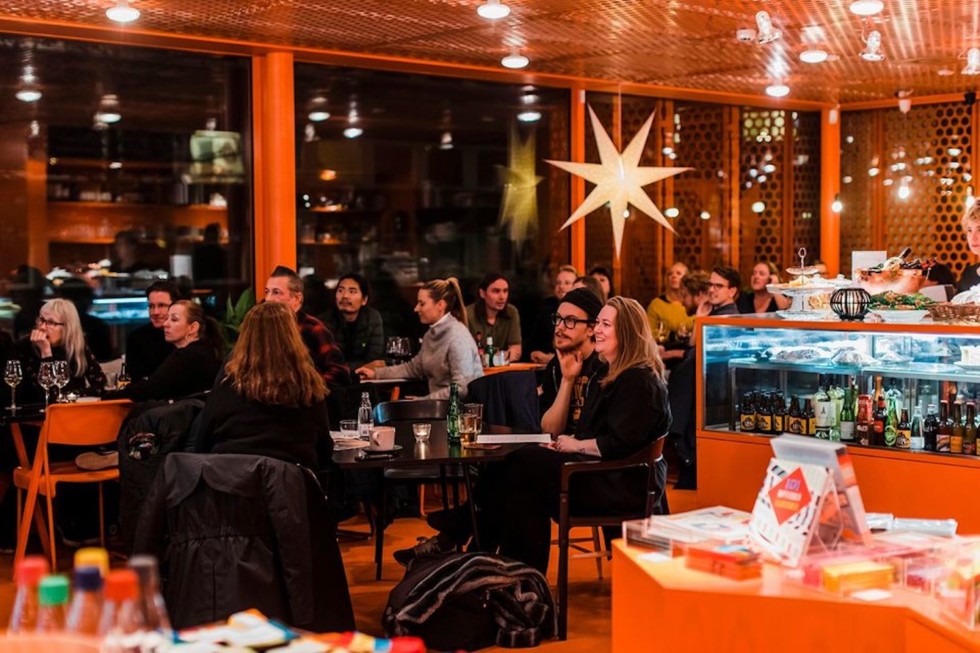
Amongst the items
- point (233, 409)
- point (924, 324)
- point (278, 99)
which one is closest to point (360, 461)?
point (233, 409)

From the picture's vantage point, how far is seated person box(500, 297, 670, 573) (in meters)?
5.35

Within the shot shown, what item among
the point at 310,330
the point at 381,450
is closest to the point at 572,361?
the point at 381,450

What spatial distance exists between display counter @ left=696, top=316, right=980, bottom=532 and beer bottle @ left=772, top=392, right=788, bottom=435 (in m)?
0.02

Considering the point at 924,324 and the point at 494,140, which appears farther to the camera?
the point at 494,140

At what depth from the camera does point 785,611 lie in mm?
3078

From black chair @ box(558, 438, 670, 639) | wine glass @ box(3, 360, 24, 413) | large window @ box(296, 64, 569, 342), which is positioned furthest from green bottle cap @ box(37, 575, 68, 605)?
large window @ box(296, 64, 569, 342)

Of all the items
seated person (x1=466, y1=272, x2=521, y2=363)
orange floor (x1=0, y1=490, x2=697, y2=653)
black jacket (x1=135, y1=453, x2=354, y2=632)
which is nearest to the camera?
black jacket (x1=135, y1=453, x2=354, y2=632)

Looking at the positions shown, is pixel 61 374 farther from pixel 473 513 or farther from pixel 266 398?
pixel 473 513

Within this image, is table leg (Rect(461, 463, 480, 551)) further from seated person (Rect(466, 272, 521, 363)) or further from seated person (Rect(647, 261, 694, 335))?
seated person (Rect(647, 261, 694, 335))

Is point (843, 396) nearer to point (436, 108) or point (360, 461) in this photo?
point (360, 461)

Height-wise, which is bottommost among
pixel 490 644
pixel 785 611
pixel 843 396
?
pixel 490 644

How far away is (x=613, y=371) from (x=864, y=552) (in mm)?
2354

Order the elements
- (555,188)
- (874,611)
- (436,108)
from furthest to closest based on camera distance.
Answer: (555,188), (436,108), (874,611)

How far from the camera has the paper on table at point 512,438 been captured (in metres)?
5.61
